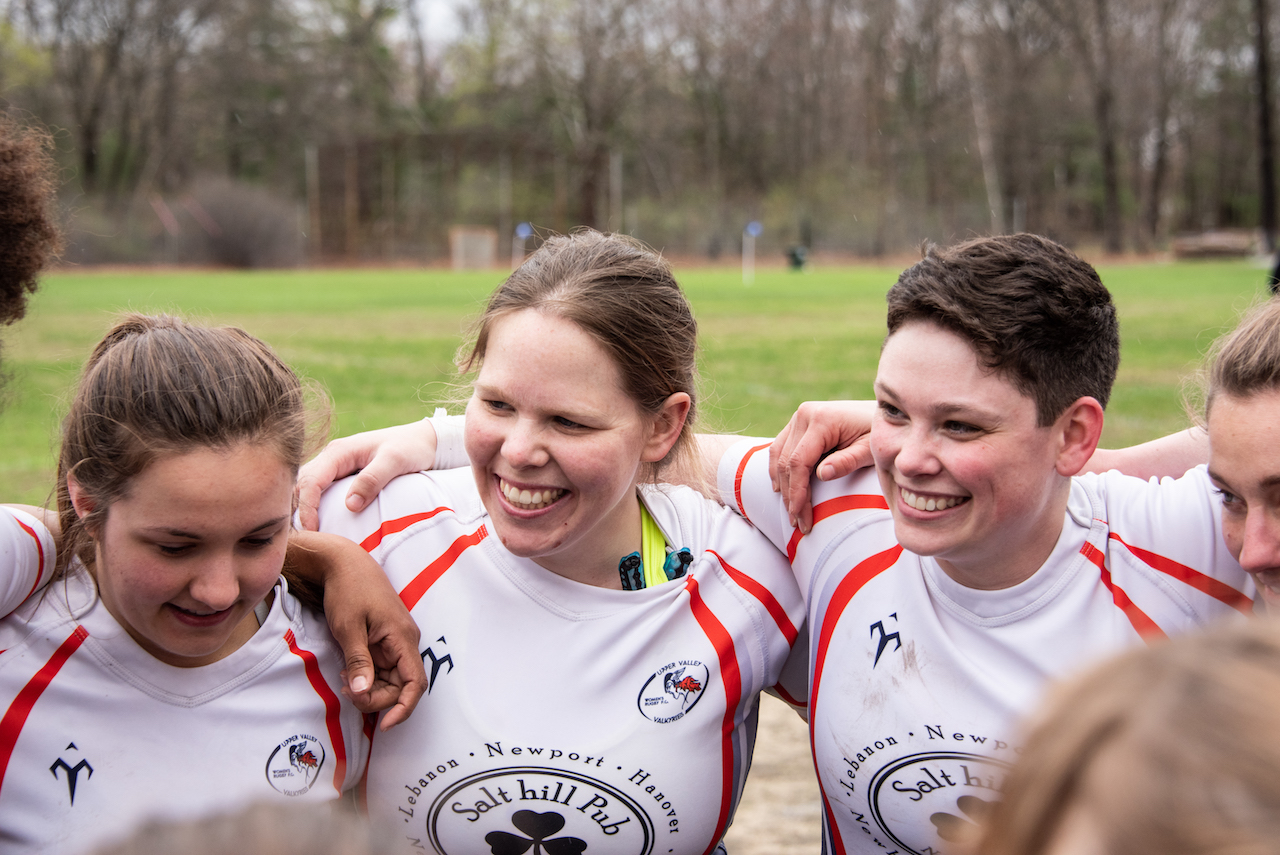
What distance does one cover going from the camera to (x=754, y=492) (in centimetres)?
263

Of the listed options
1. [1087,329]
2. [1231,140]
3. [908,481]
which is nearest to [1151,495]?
[1087,329]

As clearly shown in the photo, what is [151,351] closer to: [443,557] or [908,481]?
[443,557]

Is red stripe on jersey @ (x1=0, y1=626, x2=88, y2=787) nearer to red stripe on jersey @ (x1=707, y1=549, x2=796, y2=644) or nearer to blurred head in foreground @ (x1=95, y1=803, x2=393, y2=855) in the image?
red stripe on jersey @ (x1=707, y1=549, x2=796, y2=644)

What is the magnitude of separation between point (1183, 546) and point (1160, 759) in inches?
68.0

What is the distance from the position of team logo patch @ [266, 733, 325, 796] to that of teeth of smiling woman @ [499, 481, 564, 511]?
596 mm

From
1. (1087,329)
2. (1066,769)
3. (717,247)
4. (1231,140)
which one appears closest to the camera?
(1066,769)

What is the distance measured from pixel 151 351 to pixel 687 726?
125 centimetres

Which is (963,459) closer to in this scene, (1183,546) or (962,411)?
(962,411)

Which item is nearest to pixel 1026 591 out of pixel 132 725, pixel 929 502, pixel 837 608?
pixel 929 502

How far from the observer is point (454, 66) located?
171ft

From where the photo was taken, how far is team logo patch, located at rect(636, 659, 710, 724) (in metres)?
2.29

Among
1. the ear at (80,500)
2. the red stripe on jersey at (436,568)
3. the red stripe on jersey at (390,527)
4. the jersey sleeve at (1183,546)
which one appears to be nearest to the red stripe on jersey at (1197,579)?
the jersey sleeve at (1183,546)

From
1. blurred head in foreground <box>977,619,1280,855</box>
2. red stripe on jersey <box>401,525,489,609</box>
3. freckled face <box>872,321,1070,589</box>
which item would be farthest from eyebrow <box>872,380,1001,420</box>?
blurred head in foreground <box>977,619,1280,855</box>

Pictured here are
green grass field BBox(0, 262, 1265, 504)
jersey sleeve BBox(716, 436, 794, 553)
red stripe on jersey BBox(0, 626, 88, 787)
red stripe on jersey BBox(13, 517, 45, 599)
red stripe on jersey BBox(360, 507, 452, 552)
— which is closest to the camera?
red stripe on jersey BBox(0, 626, 88, 787)
